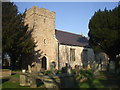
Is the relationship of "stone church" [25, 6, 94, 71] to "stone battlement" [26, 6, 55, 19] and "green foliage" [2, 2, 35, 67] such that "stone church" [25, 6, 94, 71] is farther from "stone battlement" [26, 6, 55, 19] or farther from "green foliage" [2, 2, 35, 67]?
"green foliage" [2, 2, 35, 67]

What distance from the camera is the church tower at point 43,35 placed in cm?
2259

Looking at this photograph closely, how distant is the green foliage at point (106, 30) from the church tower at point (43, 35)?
6.99m

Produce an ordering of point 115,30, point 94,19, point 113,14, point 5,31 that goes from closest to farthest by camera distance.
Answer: point 5,31
point 115,30
point 113,14
point 94,19

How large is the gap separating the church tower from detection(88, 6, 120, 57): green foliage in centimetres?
699

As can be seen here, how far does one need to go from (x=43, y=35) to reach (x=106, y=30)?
34.6ft

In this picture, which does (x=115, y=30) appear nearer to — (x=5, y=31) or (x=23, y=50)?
(x=23, y=50)

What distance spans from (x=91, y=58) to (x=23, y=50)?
1627 cm

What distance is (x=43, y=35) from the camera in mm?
23406

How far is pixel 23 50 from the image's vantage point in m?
18.1

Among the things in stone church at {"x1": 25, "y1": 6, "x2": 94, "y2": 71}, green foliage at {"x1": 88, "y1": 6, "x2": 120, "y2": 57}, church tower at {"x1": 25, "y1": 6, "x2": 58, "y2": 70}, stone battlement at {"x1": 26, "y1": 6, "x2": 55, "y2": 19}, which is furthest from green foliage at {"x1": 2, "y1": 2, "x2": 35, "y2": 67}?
green foliage at {"x1": 88, "y1": 6, "x2": 120, "y2": 57}

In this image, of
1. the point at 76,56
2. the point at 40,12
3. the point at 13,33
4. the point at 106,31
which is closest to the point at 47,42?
the point at 40,12

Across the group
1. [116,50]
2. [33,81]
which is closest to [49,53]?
[116,50]

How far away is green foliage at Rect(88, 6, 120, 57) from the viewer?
57.7ft

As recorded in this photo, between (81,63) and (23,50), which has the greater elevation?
(23,50)
